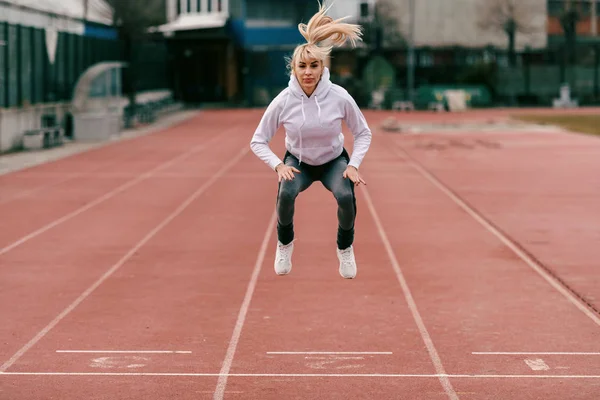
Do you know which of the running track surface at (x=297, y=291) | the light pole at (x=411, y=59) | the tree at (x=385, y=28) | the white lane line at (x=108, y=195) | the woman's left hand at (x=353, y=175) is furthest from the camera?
the tree at (x=385, y=28)

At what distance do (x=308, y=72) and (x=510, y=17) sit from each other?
76071 mm

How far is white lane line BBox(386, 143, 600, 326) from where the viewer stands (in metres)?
15.7

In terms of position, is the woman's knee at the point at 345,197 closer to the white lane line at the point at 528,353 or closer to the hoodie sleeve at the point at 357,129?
the hoodie sleeve at the point at 357,129

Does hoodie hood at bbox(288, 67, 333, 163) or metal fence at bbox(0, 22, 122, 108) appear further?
metal fence at bbox(0, 22, 122, 108)

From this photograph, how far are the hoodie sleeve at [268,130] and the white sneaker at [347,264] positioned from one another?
1.03 m

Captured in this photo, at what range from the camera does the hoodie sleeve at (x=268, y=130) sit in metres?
7.32

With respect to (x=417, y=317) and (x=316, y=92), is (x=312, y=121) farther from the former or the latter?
(x=417, y=317)

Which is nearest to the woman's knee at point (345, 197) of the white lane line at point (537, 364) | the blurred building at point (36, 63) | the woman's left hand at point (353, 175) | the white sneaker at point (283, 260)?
the woman's left hand at point (353, 175)

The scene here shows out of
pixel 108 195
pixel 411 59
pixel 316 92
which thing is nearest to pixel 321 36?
pixel 316 92

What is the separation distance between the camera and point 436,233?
22391 millimetres

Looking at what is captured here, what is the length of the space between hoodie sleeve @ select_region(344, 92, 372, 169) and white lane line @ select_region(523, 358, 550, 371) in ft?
18.1

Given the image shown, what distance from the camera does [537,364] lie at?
12.4 m

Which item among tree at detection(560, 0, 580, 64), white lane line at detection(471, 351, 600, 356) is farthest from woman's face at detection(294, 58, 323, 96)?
tree at detection(560, 0, 580, 64)

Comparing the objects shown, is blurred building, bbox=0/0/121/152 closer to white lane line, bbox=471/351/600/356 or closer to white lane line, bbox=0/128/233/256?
white lane line, bbox=0/128/233/256
